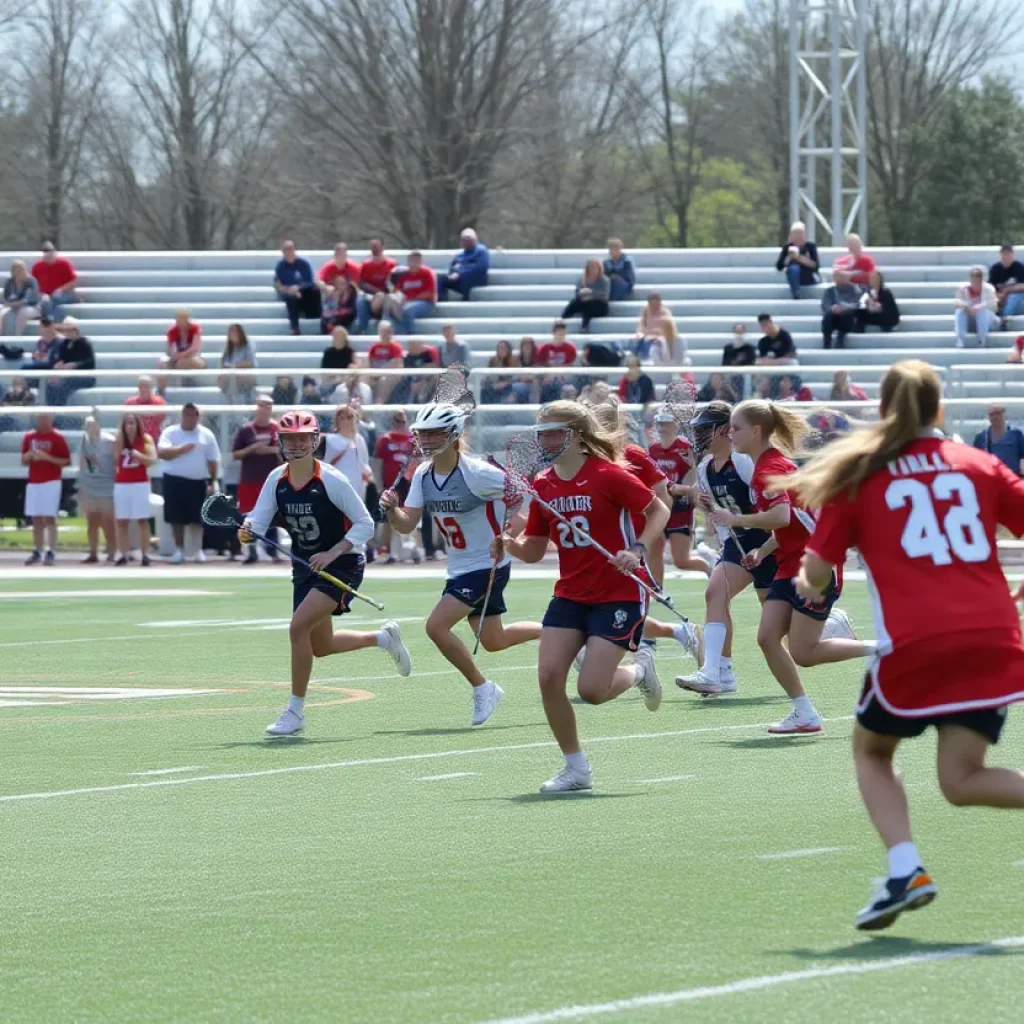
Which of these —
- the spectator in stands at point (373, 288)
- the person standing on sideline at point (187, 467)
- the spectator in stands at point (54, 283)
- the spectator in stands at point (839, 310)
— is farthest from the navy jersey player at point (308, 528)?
the spectator in stands at point (54, 283)

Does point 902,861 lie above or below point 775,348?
below

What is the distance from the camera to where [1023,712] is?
12297 mm

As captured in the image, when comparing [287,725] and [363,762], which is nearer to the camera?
[363,762]

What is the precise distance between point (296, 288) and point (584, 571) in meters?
25.3

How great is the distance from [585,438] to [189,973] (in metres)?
4.09

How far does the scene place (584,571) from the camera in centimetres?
955

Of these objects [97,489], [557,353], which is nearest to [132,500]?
[97,489]

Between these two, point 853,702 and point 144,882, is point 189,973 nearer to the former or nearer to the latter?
point 144,882

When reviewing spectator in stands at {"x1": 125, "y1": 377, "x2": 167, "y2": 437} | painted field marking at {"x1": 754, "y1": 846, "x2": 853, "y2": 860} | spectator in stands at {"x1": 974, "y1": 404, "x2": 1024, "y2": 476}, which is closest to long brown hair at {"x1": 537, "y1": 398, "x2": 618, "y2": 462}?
painted field marking at {"x1": 754, "y1": 846, "x2": 853, "y2": 860}

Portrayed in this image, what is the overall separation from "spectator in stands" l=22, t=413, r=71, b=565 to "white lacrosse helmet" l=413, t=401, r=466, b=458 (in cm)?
1669

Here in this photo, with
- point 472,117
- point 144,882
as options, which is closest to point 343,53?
point 472,117

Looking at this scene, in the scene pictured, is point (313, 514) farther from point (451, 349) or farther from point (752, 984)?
point (451, 349)

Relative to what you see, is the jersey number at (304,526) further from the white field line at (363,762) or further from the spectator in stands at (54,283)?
the spectator in stands at (54,283)

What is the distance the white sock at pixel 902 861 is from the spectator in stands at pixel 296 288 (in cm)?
2856
